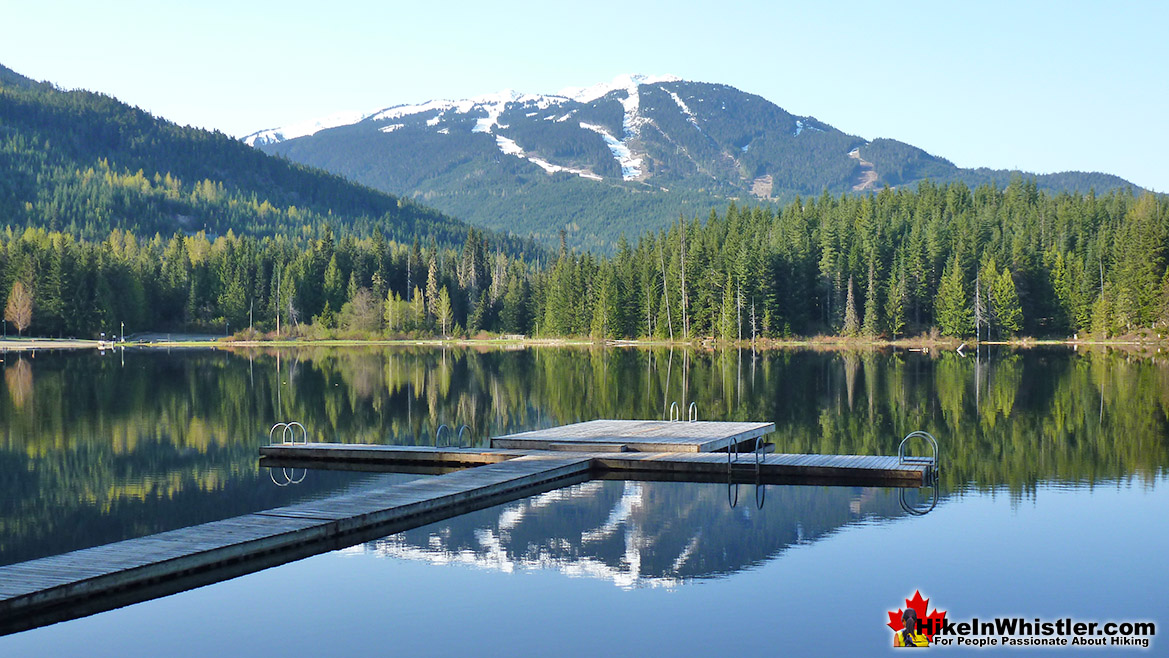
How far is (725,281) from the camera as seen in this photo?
117312 millimetres

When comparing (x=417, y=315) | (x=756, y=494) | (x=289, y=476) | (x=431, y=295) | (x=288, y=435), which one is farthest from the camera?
(x=431, y=295)

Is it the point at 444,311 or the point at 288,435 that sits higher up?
the point at 444,311

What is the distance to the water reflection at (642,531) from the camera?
56.0 ft

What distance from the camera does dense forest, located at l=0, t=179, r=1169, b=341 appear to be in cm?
11338

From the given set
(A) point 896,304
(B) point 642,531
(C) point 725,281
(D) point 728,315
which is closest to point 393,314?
(C) point 725,281

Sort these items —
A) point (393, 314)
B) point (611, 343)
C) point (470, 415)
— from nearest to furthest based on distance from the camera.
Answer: point (470, 415), point (611, 343), point (393, 314)

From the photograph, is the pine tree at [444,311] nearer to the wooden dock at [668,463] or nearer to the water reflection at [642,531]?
the wooden dock at [668,463]

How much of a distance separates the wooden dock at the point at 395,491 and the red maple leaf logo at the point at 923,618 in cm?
869

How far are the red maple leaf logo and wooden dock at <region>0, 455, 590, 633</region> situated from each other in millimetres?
8670

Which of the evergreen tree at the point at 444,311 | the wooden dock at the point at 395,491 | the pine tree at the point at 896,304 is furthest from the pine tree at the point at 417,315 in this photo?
the wooden dock at the point at 395,491

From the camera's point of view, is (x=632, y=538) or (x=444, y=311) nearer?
(x=632, y=538)

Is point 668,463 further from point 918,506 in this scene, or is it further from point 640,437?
point 918,506

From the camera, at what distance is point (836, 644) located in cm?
1323

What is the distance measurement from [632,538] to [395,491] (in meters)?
4.99
